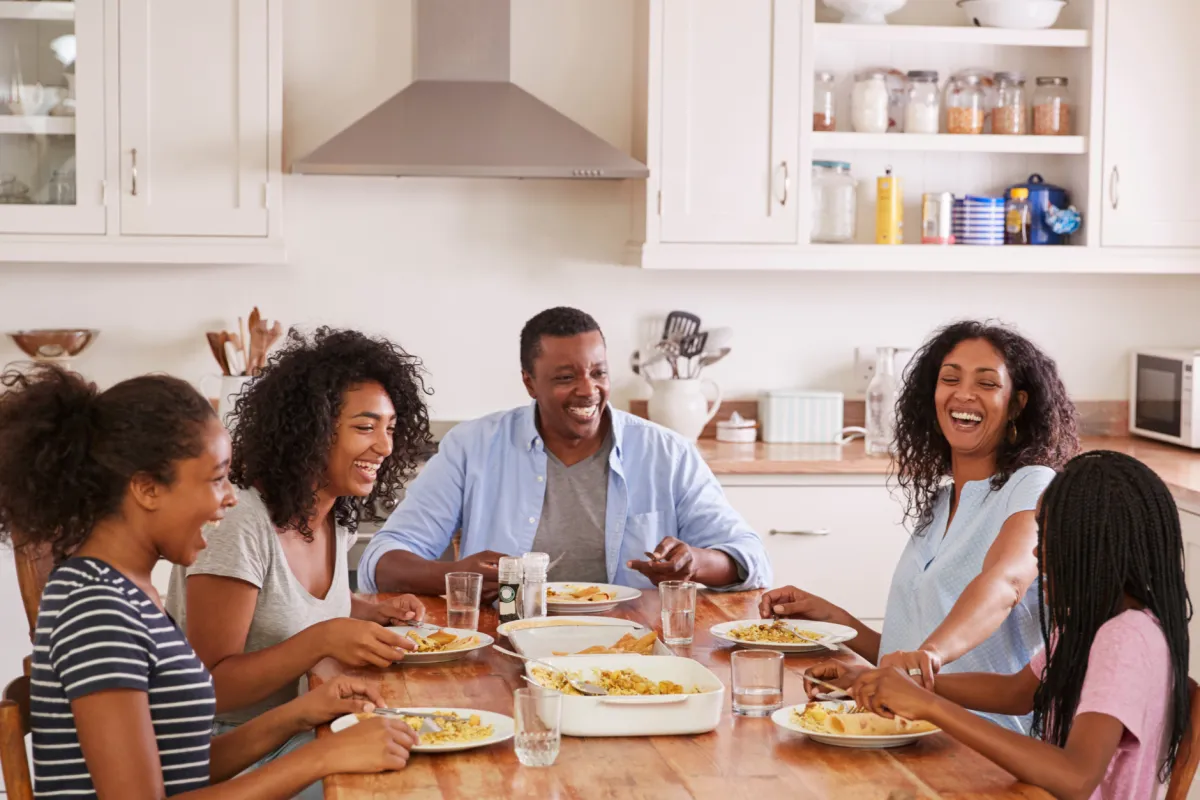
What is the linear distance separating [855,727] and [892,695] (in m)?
0.07

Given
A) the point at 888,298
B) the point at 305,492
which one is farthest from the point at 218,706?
the point at 888,298

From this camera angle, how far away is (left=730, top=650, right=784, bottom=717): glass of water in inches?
70.2

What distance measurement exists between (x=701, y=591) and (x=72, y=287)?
2.42 metres

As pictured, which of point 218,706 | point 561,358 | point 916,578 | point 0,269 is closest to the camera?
point 218,706

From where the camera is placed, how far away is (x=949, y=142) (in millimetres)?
4113

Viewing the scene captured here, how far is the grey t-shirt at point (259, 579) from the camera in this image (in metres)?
2.00

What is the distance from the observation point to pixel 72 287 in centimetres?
412

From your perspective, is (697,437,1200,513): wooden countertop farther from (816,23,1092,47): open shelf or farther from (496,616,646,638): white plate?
(496,616,646,638): white plate

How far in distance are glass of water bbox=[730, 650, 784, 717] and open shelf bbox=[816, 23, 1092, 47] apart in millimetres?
2677

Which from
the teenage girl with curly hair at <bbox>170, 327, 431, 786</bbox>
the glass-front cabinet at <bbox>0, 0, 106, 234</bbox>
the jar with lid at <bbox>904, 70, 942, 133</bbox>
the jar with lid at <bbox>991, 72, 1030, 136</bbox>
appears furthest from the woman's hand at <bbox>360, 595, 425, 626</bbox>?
the jar with lid at <bbox>991, 72, 1030, 136</bbox>

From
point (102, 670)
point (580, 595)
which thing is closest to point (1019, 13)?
point (580, 595)

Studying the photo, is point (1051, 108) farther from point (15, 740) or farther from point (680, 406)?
point (15, 740)

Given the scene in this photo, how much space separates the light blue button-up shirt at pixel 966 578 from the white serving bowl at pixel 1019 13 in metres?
2.20

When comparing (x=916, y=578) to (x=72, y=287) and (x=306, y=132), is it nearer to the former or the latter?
(x=306, y=132)
